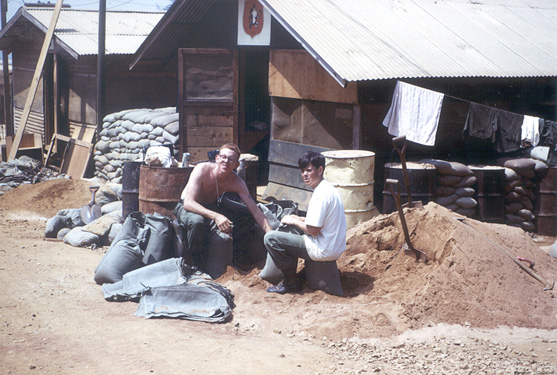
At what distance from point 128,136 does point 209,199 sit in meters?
6.69

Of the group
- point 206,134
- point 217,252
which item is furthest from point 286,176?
point 217,252

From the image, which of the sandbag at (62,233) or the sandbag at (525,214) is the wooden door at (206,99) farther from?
the sandbag at (525,214)

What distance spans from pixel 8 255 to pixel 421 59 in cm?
624

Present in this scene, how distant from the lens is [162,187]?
7500mm

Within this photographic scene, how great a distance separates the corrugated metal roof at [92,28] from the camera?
1471 centimetres

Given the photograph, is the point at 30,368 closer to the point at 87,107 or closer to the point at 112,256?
the point at 112,256

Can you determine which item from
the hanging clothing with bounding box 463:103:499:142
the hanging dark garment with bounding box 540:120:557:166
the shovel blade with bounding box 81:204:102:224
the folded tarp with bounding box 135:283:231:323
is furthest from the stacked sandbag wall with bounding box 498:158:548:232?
the shovel blade with bounding box 81:204:102:224

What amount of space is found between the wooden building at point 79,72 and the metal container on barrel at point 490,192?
8.60 metres

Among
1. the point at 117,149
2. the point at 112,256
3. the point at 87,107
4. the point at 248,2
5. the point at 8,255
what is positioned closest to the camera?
the point at 112,256

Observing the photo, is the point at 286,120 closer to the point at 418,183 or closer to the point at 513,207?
the point at 418,183

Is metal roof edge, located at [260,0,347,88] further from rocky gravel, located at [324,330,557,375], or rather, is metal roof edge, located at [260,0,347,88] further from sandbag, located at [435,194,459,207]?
rocky gravel, located at [324,330,557,375]

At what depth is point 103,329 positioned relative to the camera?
16.9 feet

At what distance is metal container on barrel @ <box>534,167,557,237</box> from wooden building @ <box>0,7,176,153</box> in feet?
29.9

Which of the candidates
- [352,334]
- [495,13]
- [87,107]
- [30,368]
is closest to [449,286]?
[352,334]
